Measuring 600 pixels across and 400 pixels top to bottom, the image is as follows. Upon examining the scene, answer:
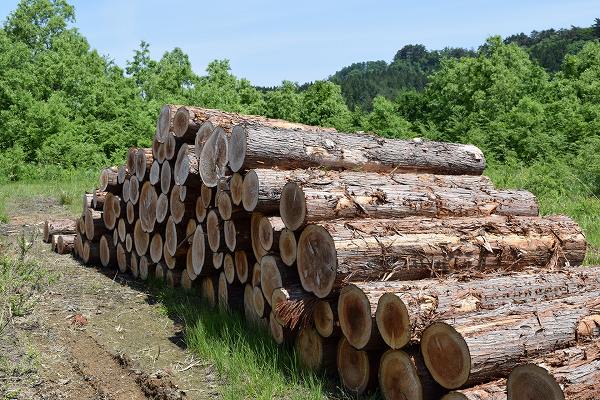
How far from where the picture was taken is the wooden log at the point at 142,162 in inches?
318

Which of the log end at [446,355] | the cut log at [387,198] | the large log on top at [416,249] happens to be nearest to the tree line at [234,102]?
the cut log at [387,198]

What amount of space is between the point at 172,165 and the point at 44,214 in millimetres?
7046

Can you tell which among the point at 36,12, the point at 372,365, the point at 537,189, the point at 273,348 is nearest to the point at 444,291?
the point at 372,365

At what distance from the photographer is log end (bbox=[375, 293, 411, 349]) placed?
405cm

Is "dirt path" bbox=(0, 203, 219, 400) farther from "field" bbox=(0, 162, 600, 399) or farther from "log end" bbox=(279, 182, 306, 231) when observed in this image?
"log end" bbox=(279, 182, 306, 231)

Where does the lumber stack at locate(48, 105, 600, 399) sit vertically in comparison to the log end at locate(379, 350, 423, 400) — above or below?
above

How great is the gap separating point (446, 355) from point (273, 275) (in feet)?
6.68

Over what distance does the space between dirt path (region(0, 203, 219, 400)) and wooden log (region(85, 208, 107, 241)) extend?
123 cm

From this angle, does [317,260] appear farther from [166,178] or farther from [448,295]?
[166,178]

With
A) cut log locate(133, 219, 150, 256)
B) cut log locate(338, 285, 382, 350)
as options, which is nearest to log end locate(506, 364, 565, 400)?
cut log locate(338, 285, 382, 350)

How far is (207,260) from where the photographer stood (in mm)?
6770

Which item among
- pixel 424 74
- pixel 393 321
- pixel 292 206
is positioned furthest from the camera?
pixel 424 74

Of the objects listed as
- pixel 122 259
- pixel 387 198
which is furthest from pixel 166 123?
pixel 387 198

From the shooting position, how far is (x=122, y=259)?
889 centimetres
